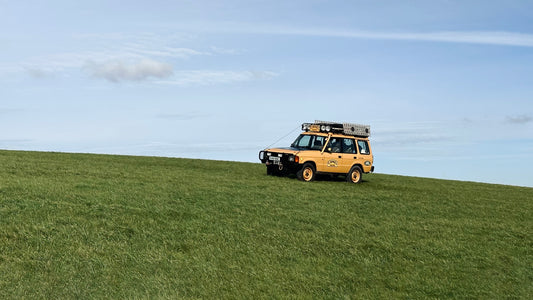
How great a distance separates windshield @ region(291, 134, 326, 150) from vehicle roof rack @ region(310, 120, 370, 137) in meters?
0.65

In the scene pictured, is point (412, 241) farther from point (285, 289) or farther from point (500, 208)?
point (500, 208)

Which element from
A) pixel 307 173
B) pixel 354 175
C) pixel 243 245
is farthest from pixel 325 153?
pixel 243 245

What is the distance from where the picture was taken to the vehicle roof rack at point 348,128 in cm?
2075

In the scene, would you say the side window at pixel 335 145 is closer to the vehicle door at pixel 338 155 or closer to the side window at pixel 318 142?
the vehicle door at pixel 338 155

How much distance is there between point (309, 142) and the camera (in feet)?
68.1

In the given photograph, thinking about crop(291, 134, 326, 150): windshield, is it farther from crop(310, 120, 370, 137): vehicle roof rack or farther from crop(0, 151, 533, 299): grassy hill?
crop(0, 151, 533, 299): grassy hill

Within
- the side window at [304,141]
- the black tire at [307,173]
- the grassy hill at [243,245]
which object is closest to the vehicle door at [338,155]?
the black tire at [307,173]

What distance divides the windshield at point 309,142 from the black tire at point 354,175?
6.65 ft

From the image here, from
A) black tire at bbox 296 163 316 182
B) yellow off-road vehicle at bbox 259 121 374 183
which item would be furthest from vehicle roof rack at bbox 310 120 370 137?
black tire at bbox 296 163 316 182

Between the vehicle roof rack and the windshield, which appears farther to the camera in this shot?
the vehicle roof rack

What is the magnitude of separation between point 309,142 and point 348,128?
5.82 feet

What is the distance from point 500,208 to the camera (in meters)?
16.1

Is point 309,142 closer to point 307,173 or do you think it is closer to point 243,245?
point 307,173

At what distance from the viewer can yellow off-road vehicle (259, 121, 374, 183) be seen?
19.9m
